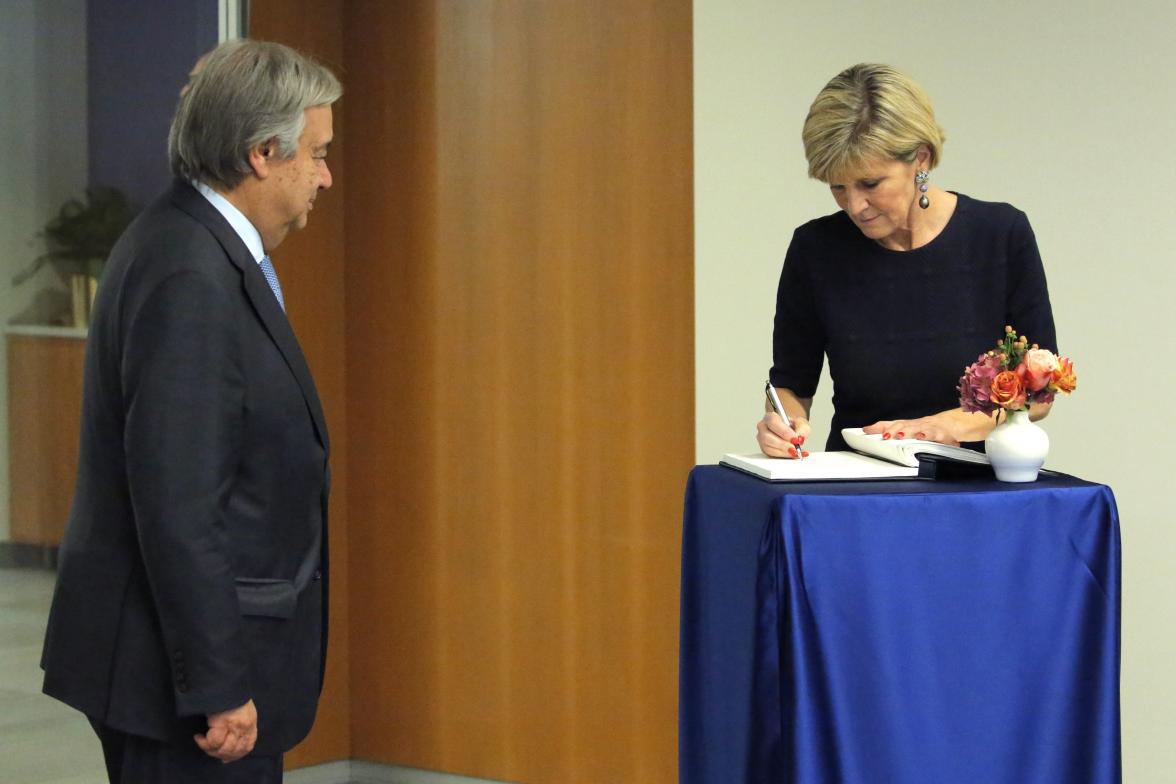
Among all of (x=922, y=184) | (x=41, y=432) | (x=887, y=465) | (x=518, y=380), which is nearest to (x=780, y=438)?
(x=887, y=465)

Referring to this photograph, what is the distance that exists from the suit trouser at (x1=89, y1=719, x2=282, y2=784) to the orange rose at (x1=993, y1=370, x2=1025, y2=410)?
1.33m

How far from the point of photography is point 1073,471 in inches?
146

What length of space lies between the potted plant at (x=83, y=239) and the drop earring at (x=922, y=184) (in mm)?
2567

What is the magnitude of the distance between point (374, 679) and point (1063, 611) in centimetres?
320

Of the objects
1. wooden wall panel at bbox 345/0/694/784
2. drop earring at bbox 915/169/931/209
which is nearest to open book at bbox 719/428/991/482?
drop earring at bbox 915/169/931/209

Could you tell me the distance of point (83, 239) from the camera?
13.3ft

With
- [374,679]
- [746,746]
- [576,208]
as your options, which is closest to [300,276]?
[576,208]

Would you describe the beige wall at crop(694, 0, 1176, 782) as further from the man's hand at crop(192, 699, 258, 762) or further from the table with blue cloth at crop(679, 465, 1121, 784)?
the man's hand at crop(192, 699, 258, 762)

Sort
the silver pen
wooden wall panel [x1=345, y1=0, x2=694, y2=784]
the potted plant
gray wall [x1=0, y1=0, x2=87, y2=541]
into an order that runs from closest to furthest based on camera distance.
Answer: the silver pen
gray wall [x1=0, y1=0, x2=87, y2=541]
the potted plant
wooden wall panel [x1=345, y1=0, x2=694, y2=784]

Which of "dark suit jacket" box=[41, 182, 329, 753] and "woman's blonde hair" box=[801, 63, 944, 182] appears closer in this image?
"dark suit jacket" box=[41, 182, 329, 753]

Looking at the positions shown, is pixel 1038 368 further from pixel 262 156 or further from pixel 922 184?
pixel 262 156

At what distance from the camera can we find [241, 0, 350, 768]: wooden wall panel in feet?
15.4

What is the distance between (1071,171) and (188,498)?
8.85 ft

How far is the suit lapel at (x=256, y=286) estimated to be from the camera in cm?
208
